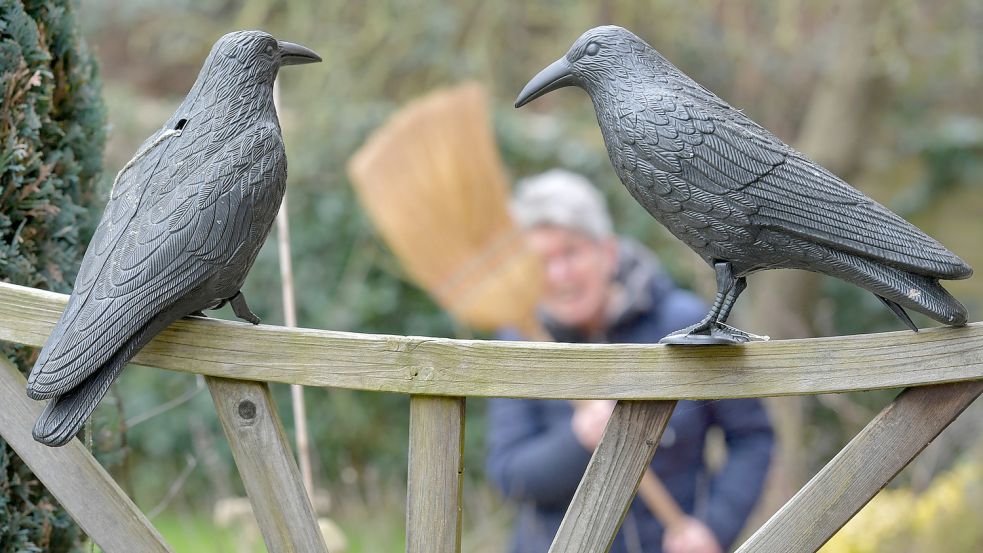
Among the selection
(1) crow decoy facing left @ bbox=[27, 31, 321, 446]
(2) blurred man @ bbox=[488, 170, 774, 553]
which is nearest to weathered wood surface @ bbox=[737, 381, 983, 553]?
(1) crow decoy facing left @ bbox=[27, 31, 321, 446]

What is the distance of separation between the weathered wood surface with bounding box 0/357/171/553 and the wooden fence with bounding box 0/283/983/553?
127 mm

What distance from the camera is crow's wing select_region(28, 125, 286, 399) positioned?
1183mm

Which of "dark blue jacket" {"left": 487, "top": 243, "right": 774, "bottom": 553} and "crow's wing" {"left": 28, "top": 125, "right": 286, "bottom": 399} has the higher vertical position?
"crow's wing" {"left": 28, "top": 125, "right": 286, "bottom": 399}

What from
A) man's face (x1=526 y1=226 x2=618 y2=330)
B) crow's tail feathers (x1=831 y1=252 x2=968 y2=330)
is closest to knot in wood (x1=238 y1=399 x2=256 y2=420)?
crow's tail feathers (x1=831 y1=252 x2=968 y2=330)

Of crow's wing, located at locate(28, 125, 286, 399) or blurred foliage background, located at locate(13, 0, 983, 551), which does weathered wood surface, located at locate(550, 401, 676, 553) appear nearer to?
crow's wing, located at locate(28, 125, 286, 399)

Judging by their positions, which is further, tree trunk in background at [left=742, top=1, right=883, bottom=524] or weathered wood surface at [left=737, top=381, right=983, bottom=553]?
tree trunk in background at [left=742, top=1, right=883, bottom=524]

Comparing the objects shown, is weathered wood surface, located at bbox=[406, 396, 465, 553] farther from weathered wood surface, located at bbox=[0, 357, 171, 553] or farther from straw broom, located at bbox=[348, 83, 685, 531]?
straw broom, located at bbox=[348, 83, 685, 531]

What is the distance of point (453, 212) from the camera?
356cm

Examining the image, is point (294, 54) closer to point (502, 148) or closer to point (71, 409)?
point (71, 409)

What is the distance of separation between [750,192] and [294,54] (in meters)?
0.64

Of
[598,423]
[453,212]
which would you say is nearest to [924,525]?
[598,423]

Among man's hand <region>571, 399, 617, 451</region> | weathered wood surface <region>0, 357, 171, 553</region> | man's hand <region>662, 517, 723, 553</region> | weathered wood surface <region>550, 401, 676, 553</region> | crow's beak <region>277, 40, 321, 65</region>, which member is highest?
crow's beak <region>277, 40, 321, 65</region>

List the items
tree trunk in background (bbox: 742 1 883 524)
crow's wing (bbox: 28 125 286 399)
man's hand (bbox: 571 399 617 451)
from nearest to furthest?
crow's wing (bbox: 28 125 286 399)
man's hand (bbox: 571 399 617 451)
tree trunk in background (bbox: 742 1 883 524)

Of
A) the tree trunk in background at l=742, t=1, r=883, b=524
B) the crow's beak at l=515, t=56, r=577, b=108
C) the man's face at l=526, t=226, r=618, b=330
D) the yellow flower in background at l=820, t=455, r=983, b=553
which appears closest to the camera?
the crow's beak at l=515, t=56, r=577, b=108
